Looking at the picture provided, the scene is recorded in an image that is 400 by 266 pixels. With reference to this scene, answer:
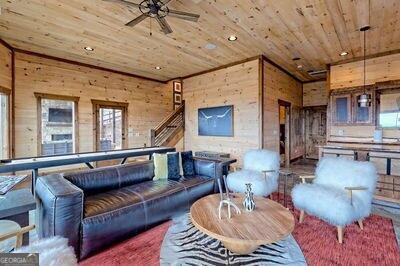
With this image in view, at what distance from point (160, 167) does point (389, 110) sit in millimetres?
5161

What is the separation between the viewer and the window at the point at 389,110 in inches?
185

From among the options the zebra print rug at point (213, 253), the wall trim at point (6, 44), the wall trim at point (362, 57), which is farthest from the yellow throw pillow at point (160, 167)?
the wall trim at point (362, 57)

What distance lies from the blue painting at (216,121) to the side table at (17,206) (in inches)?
191

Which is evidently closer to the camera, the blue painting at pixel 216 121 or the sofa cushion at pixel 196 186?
the sofa cushion at pixel 196 186

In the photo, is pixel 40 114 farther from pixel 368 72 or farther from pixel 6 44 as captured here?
pixel 368 72

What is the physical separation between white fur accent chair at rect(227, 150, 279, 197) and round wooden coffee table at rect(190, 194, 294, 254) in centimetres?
91

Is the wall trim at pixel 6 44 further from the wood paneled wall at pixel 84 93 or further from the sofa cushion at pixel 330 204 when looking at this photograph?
the sofa cushion at pixel 330 204

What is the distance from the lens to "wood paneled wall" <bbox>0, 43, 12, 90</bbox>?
446cm

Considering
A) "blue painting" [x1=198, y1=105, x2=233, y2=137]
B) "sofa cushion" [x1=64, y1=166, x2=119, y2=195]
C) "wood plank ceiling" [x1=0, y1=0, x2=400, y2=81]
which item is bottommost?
"sofa cushion" [x1=64, y1=166, x2=119, y2=195]

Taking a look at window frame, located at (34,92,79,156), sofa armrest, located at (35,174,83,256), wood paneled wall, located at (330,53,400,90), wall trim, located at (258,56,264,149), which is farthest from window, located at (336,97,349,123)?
window frame, located at (34,92,79,156)

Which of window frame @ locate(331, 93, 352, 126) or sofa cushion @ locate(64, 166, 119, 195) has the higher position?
window frame @ locate(331, 93, 352, 126)

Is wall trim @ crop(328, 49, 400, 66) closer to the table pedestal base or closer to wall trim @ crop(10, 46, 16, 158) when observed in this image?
the table pedestal base

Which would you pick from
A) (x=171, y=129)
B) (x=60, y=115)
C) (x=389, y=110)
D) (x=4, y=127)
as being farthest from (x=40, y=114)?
(x=389, y=110)

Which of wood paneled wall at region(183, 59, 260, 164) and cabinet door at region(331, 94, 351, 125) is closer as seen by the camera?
cabinet door at region(331, 94, 351, 125)
